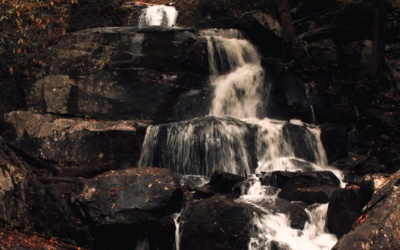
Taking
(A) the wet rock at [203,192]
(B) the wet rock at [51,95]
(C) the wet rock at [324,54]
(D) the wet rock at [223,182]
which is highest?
(C) the wet rock at [324,54]

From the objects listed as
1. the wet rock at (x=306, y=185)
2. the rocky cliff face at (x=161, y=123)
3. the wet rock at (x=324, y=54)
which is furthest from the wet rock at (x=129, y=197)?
the wet rock at (x=324, y=54)

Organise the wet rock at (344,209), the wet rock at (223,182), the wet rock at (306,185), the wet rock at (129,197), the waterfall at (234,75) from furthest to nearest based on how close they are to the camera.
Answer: the waterfall at (234,75)
the wet rock at (223,182)
the wet rock at (306,185)
the wet rock at (129,197)
the wet rock at (344,209)

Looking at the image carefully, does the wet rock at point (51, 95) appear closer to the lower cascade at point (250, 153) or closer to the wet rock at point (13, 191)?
the lower cascade at point (250, 153)

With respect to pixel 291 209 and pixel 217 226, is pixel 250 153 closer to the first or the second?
pixel 291 209

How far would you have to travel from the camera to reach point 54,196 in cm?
1043

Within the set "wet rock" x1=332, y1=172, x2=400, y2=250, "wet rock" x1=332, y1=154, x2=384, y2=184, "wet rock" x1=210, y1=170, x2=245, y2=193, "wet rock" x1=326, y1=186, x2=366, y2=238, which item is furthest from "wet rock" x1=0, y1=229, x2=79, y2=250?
"wet rock" x1=332, y1=154, x2=384, y2=184

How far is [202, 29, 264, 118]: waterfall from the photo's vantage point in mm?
16375

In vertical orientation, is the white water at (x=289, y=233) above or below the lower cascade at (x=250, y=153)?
below

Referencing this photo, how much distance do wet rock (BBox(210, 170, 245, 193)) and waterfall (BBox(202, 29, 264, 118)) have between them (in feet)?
15.0

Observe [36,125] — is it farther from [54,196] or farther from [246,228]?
[246,228]

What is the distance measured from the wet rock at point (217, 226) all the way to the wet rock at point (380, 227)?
2.74 metres

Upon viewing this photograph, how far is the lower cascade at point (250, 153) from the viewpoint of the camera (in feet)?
32.1

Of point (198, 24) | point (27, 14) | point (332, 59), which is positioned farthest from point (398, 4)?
point (27, 14)

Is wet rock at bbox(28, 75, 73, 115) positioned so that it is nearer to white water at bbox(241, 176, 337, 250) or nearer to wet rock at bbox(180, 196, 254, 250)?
wet rock at bbox(180, 196, 254, 250)
